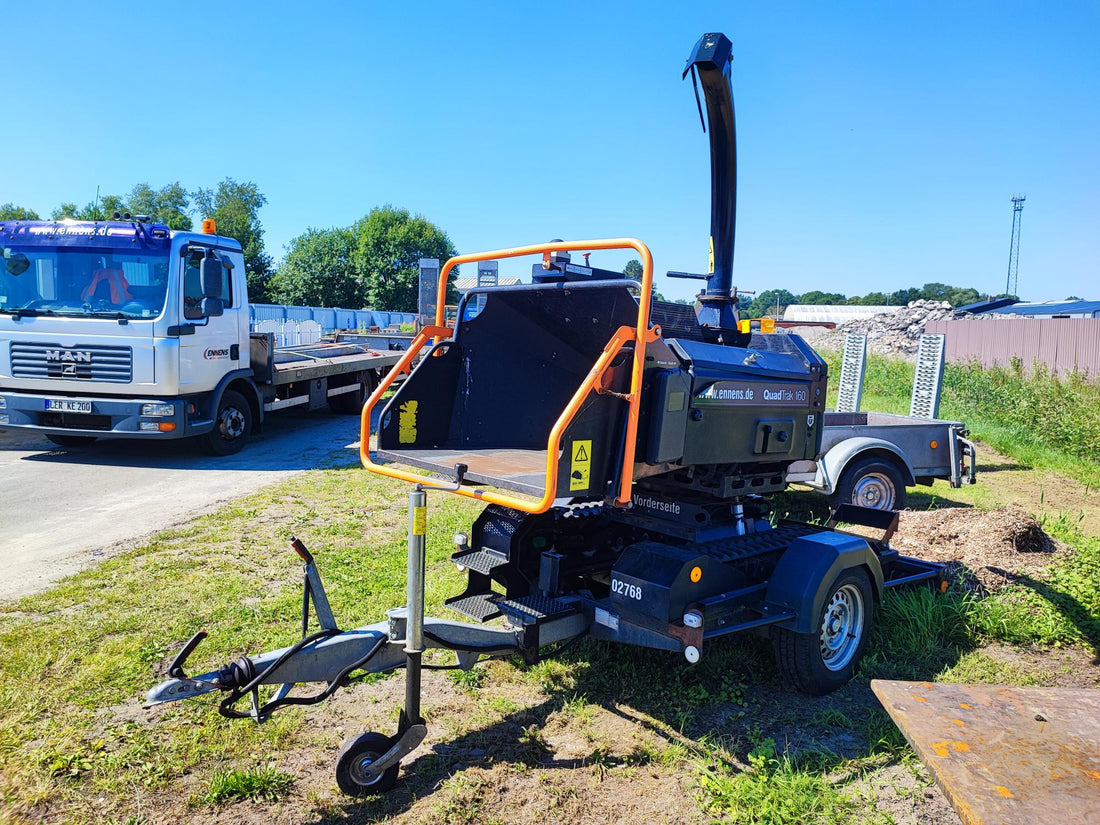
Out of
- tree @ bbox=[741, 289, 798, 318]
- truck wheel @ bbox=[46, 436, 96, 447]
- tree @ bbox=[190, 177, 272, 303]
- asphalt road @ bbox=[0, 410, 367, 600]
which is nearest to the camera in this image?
asphalt road @ bbox=[0, 410, 367, 600]

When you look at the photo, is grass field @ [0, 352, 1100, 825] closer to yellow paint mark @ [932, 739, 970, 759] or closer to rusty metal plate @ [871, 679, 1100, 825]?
rusty metal plate @ [871, 679, 1100, 825]

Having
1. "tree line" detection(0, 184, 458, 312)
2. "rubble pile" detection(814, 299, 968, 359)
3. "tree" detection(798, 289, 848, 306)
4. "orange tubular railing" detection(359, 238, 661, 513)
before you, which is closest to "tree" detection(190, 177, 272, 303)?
"tree line" detection(0, 184, 458, 312)

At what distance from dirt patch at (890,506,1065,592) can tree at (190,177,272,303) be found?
50052 millimetres

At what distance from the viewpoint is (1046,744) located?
8.53 ft

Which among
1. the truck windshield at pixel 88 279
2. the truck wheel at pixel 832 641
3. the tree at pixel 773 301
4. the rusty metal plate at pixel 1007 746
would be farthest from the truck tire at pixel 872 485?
the tree at pixel 773 301

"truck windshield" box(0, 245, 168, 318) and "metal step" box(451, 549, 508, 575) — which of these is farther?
"truck windshield" box(0, 245, 168, 318)

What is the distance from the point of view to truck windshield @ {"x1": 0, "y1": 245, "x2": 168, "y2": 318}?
918 centimetres

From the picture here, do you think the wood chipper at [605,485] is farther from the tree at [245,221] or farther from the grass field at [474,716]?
the tree at [245,221]

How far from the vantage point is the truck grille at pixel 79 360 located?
903 cm

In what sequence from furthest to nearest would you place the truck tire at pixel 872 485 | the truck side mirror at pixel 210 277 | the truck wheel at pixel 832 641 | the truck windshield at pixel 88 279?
the truck side mirror at pixel 210 277 → the truck windshield at pixel 88 279 → the truck tire at pixel 872 485 → the truck wheel at pixel 832 641

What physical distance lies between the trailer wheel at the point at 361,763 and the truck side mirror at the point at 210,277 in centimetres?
790

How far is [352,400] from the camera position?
1534 cm

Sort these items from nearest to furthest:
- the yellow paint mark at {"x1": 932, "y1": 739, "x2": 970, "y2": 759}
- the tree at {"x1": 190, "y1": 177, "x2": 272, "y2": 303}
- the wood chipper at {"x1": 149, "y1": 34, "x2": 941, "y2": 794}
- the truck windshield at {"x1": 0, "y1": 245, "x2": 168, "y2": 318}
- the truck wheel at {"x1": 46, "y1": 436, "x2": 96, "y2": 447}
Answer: the yellow paint mark at {"x1": 932, "y1": 739, "x2": 970, "y2": 759}, the wood chipper at {"x1": 149, "y1": 34, "x2": 941, "y2": 794}, the truck windshield at {"x1": 0, "y1": 245, "x2": 168, "y2": 318}, the truck wheel at {"x1": 46, "y1": 436, "x2": 96, "y2": 447}, the tree at {"x1": 190, "y1": 177, "x2": 272, "y2": 303}

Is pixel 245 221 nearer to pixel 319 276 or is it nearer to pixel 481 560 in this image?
pixel 319 276
